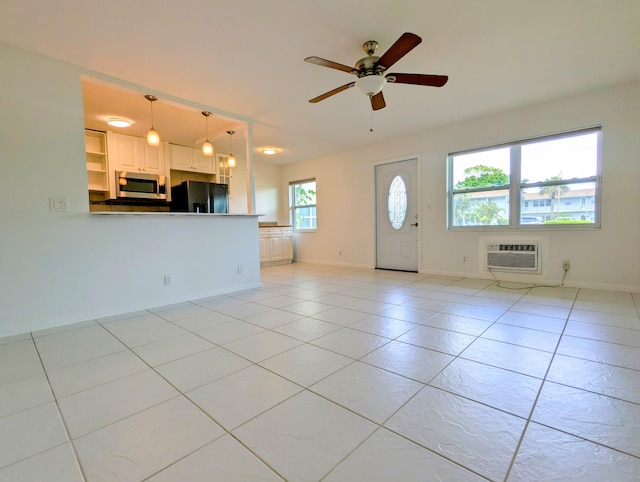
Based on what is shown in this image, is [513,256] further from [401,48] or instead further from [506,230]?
[401,48]

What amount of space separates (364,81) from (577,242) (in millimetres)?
3569

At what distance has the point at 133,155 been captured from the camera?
16.4ft

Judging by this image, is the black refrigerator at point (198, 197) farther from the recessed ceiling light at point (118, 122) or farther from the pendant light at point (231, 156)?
the recessed ceiling light at point (118, 122)

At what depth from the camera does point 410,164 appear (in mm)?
5391

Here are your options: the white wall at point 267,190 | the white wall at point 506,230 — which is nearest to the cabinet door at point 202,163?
the white wall at point 267,190

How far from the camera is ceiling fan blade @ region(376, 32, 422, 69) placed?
6.73 feet

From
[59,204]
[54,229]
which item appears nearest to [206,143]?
[59,204]

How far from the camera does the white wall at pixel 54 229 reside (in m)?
2.53

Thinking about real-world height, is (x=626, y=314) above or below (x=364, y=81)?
below

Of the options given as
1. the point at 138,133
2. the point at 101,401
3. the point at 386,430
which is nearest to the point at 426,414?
the point at 386,430

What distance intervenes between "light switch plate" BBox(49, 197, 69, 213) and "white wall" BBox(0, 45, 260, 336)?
4 centimetres

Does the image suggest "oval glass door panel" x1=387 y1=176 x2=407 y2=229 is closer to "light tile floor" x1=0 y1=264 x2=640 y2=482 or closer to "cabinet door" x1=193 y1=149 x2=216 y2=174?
"light tile floor" x1=0 y1=264 x2=640 y2=482

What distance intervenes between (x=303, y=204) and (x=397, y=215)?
2.66 metres

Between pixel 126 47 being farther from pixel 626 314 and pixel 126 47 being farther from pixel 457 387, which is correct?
pixel 626 314
